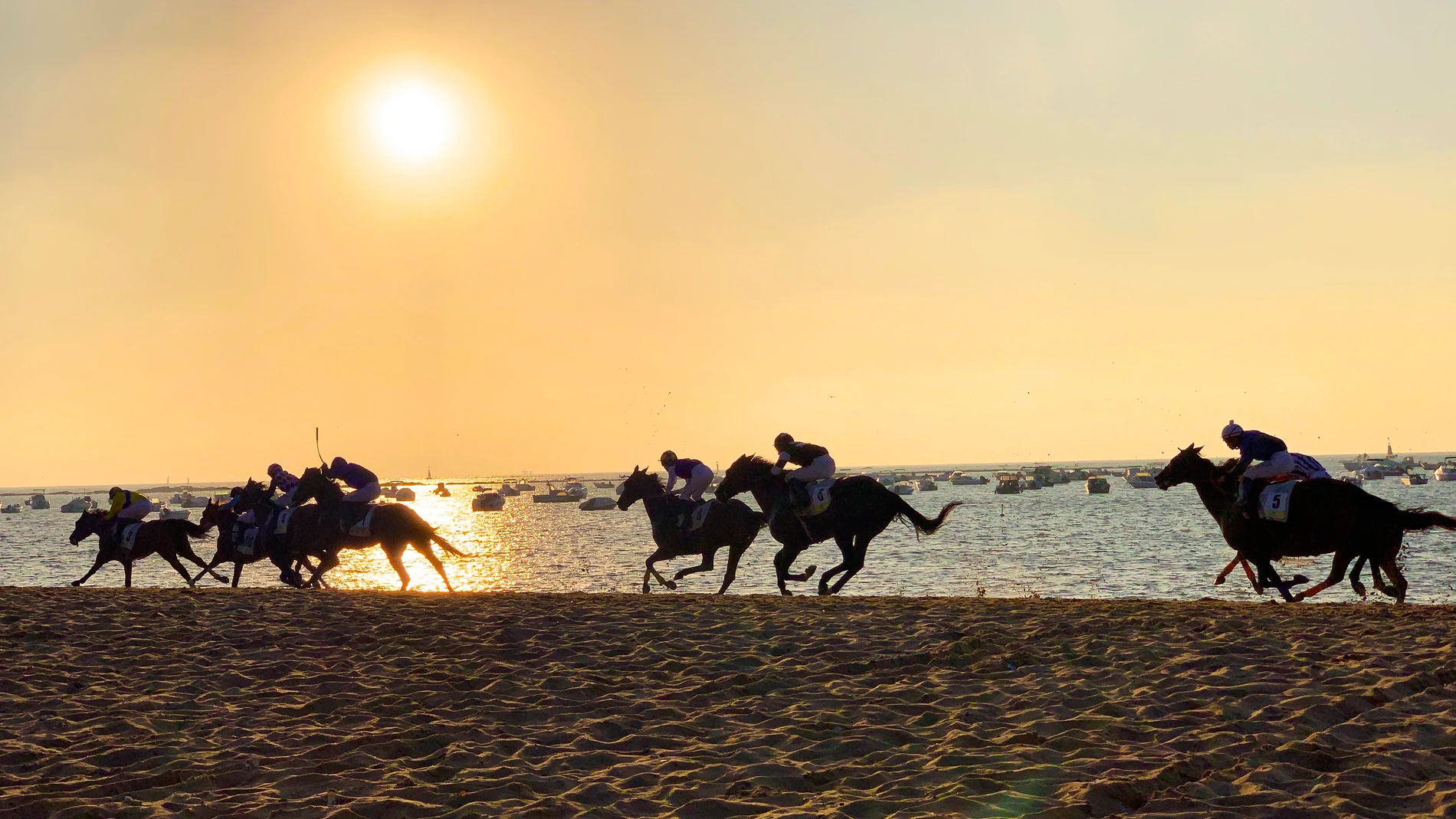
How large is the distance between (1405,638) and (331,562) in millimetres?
16069

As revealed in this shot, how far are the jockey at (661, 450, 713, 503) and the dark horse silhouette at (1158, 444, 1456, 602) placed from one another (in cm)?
733

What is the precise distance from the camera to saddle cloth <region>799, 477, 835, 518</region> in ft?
56.0

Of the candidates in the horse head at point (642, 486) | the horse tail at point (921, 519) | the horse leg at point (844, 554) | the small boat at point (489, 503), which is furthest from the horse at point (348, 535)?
the small boat at point (489, 503)

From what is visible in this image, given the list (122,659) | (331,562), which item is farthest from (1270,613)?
(331,562)

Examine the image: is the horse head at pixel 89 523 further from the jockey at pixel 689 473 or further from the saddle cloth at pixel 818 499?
the saddle cloth at pixel 818 499

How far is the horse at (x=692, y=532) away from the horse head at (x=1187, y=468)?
243 inches

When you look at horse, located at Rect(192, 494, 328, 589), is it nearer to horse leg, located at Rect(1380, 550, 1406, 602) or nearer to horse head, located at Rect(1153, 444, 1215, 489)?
horse head, located at Rect(1153, 444, 1215, 489)

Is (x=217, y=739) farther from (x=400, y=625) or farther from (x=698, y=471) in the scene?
(x=698, y=471)

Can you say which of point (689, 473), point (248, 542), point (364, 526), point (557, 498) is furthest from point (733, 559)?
point (557, 498)

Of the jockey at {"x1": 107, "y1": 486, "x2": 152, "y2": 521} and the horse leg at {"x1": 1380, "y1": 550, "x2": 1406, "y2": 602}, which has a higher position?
the jockey at {"x1": 107, "y1": 486, "x2": 152, "y2": 521}

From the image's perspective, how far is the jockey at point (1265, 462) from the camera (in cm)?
1477

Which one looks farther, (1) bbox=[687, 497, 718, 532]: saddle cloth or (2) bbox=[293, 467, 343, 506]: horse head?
(2) bbox=[293, 467, 343, 506]: horse head

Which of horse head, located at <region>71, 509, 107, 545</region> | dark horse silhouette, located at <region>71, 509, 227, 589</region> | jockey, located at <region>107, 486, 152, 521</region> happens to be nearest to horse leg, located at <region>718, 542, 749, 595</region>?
dark horse silhouette, located at <region>71, 509, 227, 589</region>

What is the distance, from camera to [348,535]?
18.9 meters
